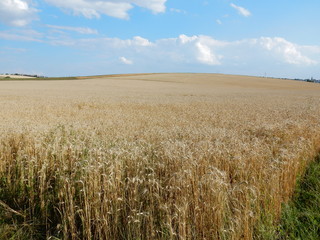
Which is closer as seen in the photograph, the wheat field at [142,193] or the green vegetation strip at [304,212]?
the wheat field at [142,193]

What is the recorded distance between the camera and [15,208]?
480cm

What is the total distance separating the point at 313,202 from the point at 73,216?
3.94 m

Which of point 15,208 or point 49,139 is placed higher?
point 49,139

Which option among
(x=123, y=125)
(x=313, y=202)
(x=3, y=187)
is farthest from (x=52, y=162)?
(x=123, y=125)

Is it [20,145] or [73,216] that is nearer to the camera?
[73,216]

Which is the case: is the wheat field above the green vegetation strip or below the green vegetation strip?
above

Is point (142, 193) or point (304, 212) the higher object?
point (142, 193)

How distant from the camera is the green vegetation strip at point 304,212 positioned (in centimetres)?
387

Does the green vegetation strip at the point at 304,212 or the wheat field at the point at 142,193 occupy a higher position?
the wheat field at the point at 142,193

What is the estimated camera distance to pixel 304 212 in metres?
4.44

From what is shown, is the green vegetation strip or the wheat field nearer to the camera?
the wheat field

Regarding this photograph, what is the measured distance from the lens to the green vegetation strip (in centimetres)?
387

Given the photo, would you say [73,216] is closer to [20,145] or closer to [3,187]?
[3,187]

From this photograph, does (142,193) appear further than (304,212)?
No
